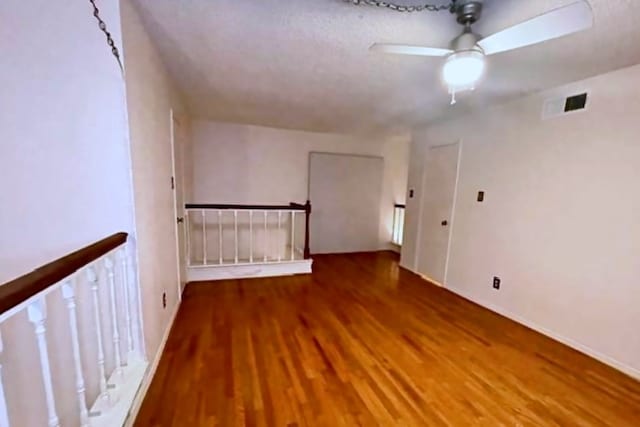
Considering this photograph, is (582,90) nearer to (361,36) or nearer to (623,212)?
(623,212)

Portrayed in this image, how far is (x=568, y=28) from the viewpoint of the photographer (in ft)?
4.10

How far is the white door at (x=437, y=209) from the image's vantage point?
12.3ft

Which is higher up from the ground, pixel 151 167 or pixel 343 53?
pixel 343 53

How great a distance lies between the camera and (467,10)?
1474 millimetres

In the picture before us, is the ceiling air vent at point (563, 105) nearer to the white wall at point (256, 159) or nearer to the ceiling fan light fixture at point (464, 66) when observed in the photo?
the ceiling fan light fixture at point (464, 66)

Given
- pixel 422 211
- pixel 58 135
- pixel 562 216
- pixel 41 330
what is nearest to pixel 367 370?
pixel 41 330

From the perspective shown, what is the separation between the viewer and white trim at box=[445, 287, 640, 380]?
2148 mm

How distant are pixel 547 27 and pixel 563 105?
170 centimetres

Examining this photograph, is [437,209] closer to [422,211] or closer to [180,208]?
[422,211]

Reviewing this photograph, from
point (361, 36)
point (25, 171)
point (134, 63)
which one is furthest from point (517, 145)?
point (25, 171)

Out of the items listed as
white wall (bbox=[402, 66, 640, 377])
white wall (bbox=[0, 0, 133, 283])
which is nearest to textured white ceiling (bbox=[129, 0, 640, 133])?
white wall (bbox=[402, 66, 640, 377])

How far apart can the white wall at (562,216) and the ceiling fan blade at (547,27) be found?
4.84ft

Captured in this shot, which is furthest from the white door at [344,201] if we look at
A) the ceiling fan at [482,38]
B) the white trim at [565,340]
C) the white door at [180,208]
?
the ceiling fan at [482,38]

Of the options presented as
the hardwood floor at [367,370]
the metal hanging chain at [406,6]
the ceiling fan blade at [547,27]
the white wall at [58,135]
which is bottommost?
the hardwood floor at [367,370]
